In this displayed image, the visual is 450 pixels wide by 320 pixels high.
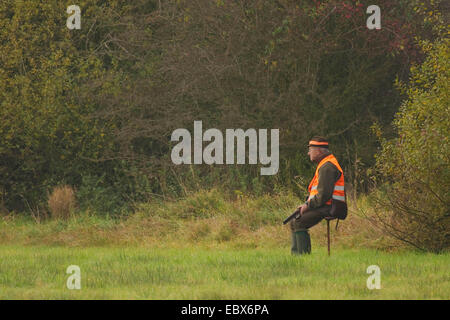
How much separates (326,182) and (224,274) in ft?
6.56

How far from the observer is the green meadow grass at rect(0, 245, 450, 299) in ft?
29.1

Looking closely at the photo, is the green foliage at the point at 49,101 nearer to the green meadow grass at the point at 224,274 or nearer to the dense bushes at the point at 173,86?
the dense bushes at the point at 173,86

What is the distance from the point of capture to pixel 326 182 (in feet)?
36.8

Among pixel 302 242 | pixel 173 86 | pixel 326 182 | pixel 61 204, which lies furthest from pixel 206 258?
pixel 173 86

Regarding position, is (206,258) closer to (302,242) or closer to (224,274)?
(302,242)

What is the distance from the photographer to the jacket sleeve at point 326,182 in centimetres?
1120

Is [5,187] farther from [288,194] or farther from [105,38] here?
[288,194]

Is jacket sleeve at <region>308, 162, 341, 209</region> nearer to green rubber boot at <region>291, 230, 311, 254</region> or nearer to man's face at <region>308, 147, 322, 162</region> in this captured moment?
man's face at <region>308, 147, 322, 162</region>

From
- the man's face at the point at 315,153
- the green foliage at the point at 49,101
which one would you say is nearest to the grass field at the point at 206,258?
the man's face at the point at 315,153

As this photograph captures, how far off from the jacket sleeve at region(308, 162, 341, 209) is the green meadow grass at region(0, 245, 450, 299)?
0.84m

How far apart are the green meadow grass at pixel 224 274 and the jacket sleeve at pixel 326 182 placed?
841 millimetres
